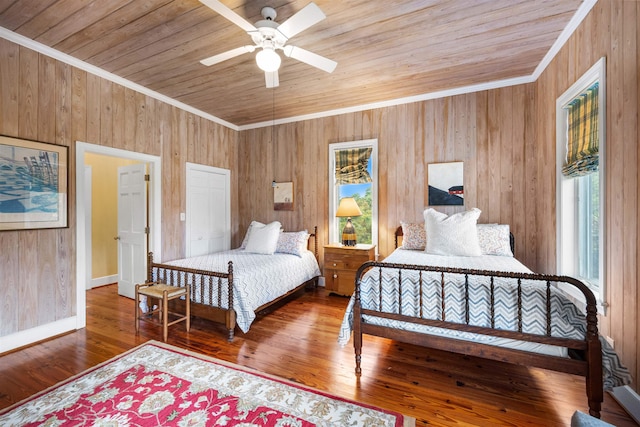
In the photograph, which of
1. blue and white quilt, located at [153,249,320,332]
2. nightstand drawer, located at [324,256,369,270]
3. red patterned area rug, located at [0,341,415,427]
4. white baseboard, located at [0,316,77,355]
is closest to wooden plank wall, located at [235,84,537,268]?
nightstand drawer, located at [324,256,369,270]

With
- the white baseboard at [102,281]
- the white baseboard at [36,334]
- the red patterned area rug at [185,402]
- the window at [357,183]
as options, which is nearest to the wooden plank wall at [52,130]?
the white baseboard at [36,334]

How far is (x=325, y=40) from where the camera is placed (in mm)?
2529

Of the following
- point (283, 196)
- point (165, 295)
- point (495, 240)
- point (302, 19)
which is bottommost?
point (165, 295)

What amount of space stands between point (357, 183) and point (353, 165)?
0.93 feet

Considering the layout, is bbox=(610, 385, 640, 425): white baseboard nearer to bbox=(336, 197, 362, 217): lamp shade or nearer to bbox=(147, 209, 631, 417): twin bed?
bbox=(147, 209, 631, 417): twin bed

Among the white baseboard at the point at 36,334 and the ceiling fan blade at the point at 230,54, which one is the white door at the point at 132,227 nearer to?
the white baseboard at the point at 36,334

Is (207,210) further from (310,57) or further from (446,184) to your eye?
(446,184)

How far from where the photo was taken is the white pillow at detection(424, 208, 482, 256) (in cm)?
289

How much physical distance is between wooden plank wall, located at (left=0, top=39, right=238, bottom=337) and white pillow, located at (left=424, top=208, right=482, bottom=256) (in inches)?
146

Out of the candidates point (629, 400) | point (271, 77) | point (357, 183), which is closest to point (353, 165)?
point (357, 183)

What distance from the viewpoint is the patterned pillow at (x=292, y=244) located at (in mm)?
4012

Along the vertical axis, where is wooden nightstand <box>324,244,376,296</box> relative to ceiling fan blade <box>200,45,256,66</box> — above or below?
below

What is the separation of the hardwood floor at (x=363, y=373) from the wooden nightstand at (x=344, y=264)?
0.86m

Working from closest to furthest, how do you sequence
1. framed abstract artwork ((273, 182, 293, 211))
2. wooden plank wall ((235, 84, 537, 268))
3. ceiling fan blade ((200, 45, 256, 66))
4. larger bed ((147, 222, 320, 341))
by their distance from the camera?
ceiling fan blade ((200, 45, 256, 66))
larger bed ((147, 222, 320, 341))
wooden plank wall ((235, 84, 537, 268))
framed abstract artwork ((273, 182, 293, 211))
